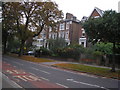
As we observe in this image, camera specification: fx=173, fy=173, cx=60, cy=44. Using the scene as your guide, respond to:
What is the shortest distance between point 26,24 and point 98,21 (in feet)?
75.4

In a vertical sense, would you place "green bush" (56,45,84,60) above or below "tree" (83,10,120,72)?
below

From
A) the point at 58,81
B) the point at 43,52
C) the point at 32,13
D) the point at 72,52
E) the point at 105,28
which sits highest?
the point at 32,13

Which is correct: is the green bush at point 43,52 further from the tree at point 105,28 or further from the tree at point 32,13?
the tree at point 105,28

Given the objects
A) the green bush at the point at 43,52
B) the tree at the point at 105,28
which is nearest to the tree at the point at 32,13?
the green bush at the point at 43,52

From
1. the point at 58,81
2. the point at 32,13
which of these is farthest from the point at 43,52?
the point at 58,81

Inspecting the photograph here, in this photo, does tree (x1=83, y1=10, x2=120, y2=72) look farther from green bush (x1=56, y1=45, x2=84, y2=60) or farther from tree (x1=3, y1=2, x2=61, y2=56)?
tree (x1=3, y1=2, x2=61, y2=56)

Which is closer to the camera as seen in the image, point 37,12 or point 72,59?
point 72,59

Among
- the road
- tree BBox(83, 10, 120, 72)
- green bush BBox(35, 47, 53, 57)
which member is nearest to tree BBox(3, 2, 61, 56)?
green bush BBox(35, 47, 53, 57)

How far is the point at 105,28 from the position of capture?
51.1 feet

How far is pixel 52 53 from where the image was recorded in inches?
1378

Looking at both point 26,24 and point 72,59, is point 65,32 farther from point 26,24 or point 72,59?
point 72,59

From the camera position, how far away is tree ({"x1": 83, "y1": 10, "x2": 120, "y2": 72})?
14914 millimetres

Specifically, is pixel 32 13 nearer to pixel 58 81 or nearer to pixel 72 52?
pixel 72 52

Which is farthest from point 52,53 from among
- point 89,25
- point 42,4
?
point 89,25
